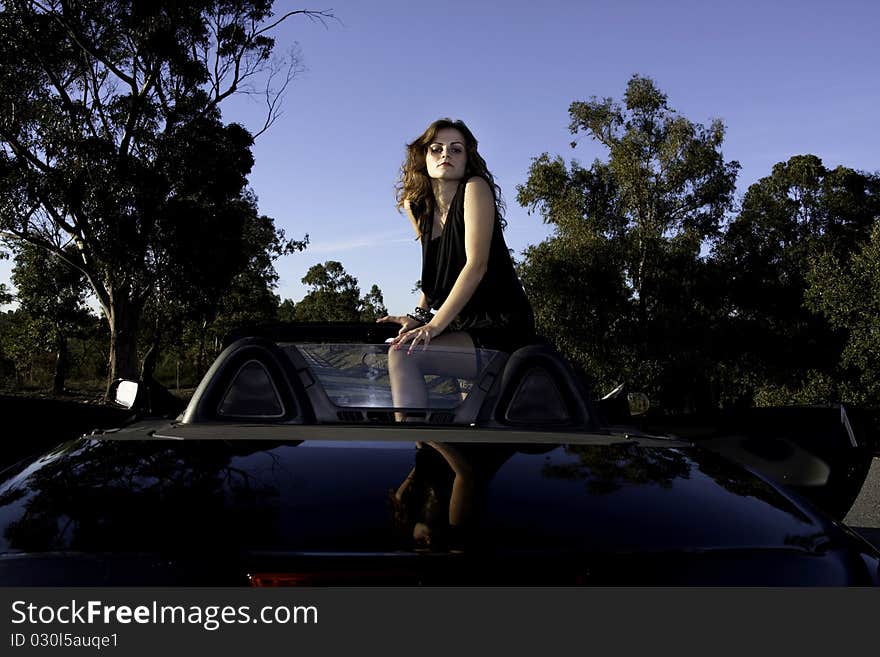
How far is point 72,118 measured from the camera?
95.3 ft

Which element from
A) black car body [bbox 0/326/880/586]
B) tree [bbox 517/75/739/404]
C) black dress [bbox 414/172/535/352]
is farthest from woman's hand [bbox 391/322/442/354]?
tree [bbox 517/75/739/404]

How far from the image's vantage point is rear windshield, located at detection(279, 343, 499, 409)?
268cm

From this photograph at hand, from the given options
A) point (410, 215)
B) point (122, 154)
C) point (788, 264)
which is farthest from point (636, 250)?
point (410, 215)

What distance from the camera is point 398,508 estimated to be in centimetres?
154

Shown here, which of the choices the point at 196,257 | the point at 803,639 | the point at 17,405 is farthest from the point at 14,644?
the point at 196,257

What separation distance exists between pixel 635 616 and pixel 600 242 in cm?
4431

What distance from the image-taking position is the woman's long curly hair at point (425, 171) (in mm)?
3686

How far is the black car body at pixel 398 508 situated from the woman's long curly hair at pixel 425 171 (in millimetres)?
1499

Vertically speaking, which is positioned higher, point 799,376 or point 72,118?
point 72,118

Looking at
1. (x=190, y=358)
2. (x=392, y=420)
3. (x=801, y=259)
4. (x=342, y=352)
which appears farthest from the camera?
(x=190, y=358)

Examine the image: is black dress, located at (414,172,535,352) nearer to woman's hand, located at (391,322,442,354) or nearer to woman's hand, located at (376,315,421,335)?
woman's hand, located at (376,315,421,335)

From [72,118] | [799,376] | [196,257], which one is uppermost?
[72,118]

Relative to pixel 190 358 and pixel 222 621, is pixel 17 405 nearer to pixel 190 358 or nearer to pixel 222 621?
pixel 222 621

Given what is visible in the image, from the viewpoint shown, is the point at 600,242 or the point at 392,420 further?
the point at 600,242
